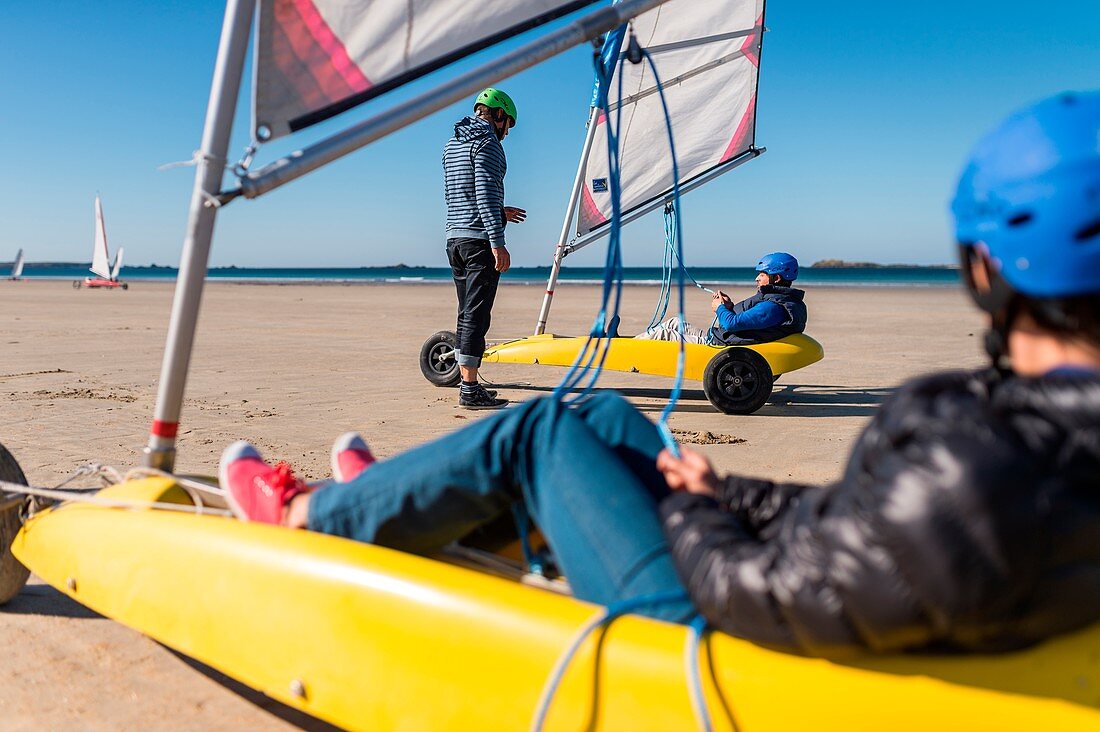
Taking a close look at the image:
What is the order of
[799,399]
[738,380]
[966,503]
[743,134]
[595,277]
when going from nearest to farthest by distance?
[966,503] → [738,380] → [799,399] → [743,134] → [595,277]

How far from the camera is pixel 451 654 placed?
171cm

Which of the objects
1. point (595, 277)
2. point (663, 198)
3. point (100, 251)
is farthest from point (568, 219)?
point (595, 277)

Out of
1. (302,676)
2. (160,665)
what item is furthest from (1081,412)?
(160,665)

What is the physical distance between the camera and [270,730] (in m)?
2.10

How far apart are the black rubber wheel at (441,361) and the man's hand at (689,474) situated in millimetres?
5347

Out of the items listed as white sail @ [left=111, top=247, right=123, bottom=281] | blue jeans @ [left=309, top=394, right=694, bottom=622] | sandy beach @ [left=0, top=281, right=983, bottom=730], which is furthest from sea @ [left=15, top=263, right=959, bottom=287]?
blue jeans @ [left=309, top=394, right=694, bottom=622]

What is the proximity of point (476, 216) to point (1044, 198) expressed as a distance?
16.7ft

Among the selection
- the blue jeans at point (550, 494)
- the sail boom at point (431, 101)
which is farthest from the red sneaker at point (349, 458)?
the sail boom at point (431, 101)

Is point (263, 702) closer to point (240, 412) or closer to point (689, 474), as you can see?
point (689, 474)

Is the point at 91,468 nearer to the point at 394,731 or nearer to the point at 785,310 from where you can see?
the point at 394,731

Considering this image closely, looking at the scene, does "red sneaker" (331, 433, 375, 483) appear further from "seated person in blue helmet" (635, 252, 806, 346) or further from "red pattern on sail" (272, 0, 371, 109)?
"seated person in blue helmet" (635, 252, 806, 346)

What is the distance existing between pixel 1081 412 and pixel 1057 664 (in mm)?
493

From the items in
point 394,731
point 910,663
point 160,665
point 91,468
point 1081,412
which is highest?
point 1081,412

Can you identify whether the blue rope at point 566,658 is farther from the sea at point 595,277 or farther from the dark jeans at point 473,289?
the sea at point 595,277
